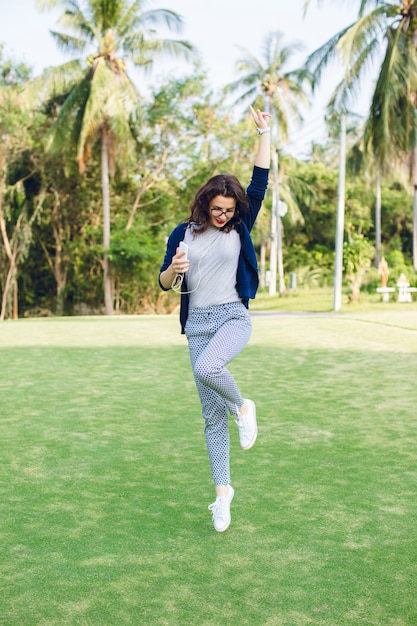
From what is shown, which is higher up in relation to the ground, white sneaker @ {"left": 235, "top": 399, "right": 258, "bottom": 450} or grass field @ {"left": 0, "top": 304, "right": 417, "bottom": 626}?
white sneaker @ {"left": 235, "top": 399, "right": 258, "bottom": 450}

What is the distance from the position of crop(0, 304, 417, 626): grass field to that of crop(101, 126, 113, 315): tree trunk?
896 inches

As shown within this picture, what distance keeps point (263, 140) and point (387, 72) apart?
76.3ft

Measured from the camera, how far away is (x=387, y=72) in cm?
2609

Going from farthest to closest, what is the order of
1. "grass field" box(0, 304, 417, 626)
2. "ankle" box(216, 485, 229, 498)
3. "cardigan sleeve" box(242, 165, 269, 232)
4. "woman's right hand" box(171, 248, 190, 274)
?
"cardigan sleeve" box(242, 165, 269, 232), "ankle" box(216, 485, 229, 498), "woman's right hand" box(171, 248, 190, 274), "grass field" box(0, 304, 417, 626)

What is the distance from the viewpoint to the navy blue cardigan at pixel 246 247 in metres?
4.25

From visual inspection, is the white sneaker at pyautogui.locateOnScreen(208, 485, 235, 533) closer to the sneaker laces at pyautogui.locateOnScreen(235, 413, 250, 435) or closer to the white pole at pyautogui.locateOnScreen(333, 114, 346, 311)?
the sneaker laces at pyautogui.locateOnScreen(235, 413, 250, 435)

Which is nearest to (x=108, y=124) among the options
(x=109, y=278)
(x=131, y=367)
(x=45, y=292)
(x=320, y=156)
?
(x=109, y=278)

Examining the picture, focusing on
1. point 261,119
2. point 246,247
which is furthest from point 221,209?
point 261,119

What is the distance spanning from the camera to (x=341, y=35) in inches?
1078

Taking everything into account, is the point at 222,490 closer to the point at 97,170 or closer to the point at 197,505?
the point at 197,505

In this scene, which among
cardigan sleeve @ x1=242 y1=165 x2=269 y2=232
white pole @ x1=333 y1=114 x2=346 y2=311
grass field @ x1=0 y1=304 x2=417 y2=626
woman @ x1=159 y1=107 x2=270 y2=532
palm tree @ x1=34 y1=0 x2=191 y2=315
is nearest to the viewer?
grass field @ x1=0 y1=304 x2=417 y2=626

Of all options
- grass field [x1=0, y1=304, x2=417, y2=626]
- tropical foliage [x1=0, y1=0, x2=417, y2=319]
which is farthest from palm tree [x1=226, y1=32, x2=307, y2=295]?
A: grass field [x1=0, y1=304, x2=417, y2=626]

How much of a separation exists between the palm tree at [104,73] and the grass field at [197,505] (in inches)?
889

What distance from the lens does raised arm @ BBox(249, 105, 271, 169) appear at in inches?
172
